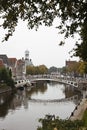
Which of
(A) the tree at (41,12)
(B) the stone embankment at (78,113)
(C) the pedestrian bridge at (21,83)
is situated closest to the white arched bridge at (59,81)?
(C) the pedestrian bridge at (21,83)

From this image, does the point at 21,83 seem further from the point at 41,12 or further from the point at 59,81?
the point at 41,12

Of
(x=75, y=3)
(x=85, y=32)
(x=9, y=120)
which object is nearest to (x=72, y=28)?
(x=85, y=32)

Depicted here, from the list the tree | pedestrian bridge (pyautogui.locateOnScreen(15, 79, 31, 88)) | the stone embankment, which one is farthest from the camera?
pedestrian bridge (pyautogui.locateOnScreen(15, 79, 31, 88))

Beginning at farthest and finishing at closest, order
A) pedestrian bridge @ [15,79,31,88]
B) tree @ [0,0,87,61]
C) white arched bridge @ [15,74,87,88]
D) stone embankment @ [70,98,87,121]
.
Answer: pedestrian bridge @ [15,79,31,88], white arched bridge @ [15,74,87,88], stone embankment @ [70,98,87,121], tree @ [0,0,87,61]

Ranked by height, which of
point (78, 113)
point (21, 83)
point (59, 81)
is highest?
point (59, 81)

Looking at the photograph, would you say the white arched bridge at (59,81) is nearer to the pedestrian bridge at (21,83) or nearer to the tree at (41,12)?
the pedestrian bridge at (21,83)

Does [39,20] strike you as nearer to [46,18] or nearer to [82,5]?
[46,18]

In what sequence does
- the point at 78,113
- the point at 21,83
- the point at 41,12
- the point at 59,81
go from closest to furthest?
the point at 41,12, the point at 78,113, the point at 59,81, the point at 21,83

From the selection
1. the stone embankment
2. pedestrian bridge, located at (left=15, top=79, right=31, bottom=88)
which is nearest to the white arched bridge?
pedestrian bridge, located at (left=15, top=79, right=31, bottom=88)

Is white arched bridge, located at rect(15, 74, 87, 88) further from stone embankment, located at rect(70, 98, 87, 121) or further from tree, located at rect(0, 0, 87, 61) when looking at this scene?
tree, located at rect(0, 0, 87, 61)

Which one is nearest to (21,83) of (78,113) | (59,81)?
(59,81)

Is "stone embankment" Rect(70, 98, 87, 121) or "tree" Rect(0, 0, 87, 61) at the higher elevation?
"tree" Rect(0, 0, 87, 61)

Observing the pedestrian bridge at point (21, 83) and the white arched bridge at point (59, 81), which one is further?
the pedestrian bridge at point (21, 83)

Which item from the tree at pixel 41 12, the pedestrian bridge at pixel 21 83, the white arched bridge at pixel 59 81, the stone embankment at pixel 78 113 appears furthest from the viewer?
the pedestrian bridge at pixel 21 83
